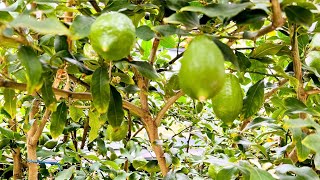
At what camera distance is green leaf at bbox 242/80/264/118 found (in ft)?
3.10

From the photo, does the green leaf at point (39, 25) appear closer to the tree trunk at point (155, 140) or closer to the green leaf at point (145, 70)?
the green leaf at point (145, 70)

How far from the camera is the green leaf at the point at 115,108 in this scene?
86 cm

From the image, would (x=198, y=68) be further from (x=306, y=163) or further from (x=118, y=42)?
(x=306, y=163)

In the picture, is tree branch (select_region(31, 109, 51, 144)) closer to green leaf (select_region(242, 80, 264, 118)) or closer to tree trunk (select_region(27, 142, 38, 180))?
tree trunk (select_region(27, 142, 38, 180))

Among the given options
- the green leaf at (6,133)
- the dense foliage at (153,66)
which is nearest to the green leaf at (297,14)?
the dense foliage at (153,66)

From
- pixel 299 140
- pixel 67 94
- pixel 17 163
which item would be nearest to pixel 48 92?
pixel 67 94

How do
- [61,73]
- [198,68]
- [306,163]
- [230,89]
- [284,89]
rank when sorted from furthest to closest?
[306,163] → [284,89] → [61,73] → [230,89] → [198,68]

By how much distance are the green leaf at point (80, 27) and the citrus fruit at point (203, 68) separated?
16cm

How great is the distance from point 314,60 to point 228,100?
30cm

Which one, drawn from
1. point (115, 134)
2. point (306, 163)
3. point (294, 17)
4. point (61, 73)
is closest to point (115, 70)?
point (61, 73)

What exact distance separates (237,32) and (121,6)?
0.24m

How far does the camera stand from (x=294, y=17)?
0.65 meters

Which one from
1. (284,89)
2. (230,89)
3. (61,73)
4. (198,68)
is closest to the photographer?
(198,68)

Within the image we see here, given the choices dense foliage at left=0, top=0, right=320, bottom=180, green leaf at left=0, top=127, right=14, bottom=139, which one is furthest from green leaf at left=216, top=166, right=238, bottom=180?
green leaf at left=0, top=127, right=14, bottom=139
